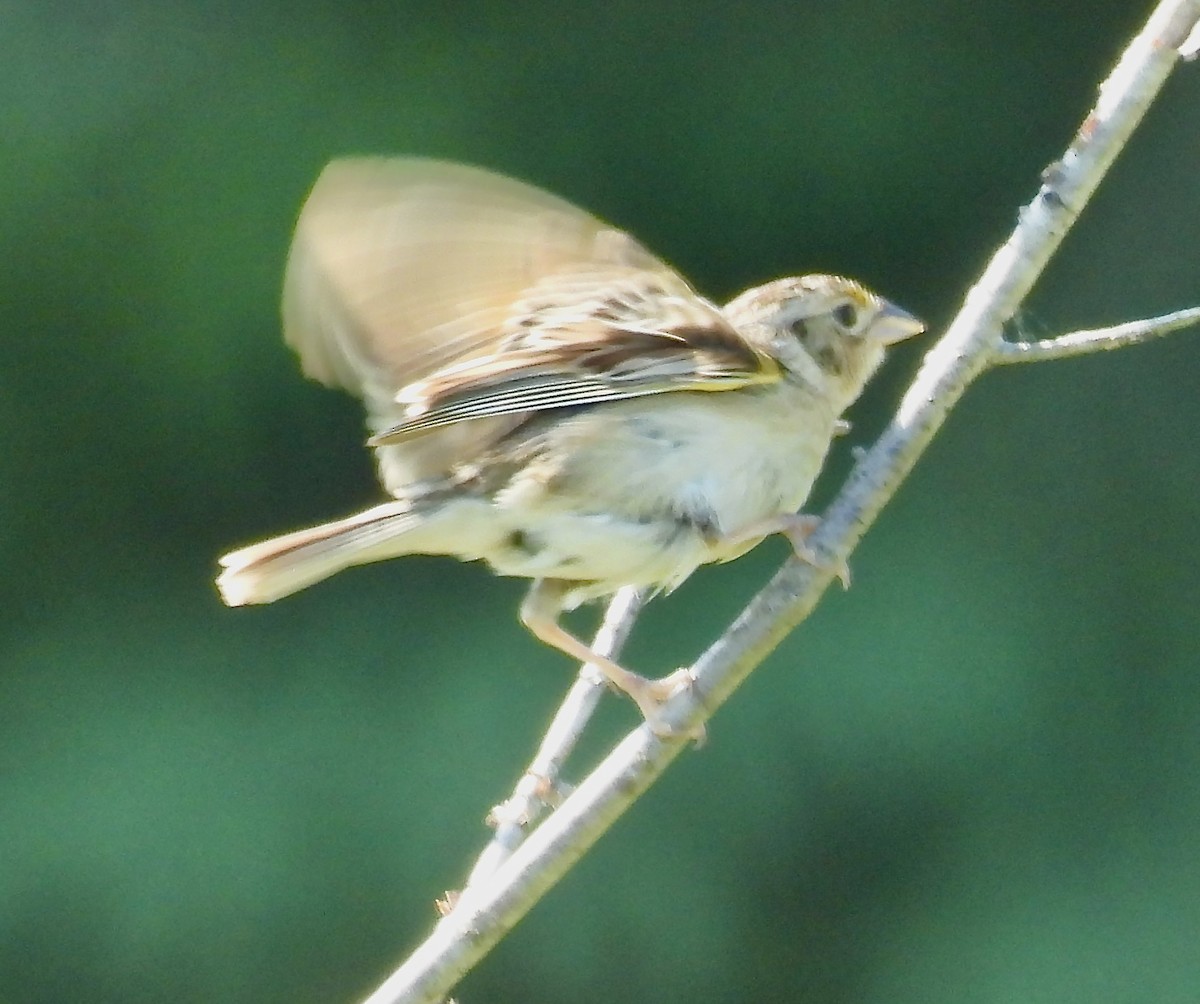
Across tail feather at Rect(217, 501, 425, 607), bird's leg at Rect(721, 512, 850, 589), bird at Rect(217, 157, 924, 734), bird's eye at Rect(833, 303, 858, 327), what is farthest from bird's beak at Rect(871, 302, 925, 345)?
tail feather at Rect(217, 501, 425, 607)

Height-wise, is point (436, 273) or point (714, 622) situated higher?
point (436, 273)

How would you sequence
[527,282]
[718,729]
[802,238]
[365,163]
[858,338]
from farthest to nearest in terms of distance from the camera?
[802,238] → [718,729] → [858,338] → [527,282] → [365,163]

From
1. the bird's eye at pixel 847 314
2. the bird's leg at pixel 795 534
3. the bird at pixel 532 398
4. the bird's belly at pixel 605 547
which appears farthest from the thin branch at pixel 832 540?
the bird's eye at pixel 847 314

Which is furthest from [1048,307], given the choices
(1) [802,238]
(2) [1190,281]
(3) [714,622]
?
(3) [714,622]

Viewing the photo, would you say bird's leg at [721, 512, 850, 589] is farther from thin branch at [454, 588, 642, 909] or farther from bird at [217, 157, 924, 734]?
thin branch at [454, 588, 642, 909]

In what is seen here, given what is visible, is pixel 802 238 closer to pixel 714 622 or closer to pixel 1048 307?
pixel 1048 307

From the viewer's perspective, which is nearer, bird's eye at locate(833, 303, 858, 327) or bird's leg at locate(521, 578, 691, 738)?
bird's leg at locate(521, 578, 691, 738)

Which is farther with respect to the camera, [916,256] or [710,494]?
[916,256]
